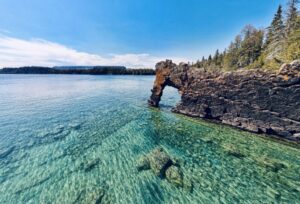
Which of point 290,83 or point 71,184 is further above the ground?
point 290,83

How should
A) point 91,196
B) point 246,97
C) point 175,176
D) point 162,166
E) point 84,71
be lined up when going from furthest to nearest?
point 84,71, point 246,97, point 162,166, point 175,176, point 91,196

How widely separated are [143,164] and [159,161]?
120 cm

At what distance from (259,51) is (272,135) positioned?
54919 millimetres

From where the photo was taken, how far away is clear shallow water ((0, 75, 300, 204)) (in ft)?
27.8

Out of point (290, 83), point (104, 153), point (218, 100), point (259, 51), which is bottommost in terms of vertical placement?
point (104, 153)

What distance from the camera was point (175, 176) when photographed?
32.2 ft

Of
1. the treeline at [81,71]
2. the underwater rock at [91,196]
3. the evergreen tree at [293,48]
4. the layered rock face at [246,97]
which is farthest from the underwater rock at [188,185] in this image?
the treeline at [81,71]

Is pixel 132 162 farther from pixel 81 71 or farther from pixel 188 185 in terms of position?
pixel 81 71

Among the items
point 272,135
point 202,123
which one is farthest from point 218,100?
point 272,135

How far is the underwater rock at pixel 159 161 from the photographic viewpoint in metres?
10.3

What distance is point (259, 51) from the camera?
5734 centimetres

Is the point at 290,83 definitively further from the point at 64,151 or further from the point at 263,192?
the point at 64,151

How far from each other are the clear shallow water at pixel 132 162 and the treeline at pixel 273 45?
66.6ft

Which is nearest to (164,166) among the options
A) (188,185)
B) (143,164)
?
(143,164)
